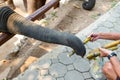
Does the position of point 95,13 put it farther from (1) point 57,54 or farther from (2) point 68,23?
(1) point 57,54

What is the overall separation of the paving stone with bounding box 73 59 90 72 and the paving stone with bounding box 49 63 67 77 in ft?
0.59

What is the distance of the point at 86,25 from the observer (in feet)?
15.9

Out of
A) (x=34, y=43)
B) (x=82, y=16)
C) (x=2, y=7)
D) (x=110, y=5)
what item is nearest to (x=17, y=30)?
(x=2, y=7)

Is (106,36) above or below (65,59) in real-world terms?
above

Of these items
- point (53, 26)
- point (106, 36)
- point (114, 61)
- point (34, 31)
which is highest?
point (34, 31)

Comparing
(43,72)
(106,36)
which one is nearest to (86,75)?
(43,72)

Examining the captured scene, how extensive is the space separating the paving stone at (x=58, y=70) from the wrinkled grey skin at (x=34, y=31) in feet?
4.15

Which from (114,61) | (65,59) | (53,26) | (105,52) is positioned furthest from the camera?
(53,26)

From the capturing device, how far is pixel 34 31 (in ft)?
7.54

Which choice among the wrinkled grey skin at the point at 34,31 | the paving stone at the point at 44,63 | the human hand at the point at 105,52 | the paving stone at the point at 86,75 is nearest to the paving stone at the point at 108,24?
the paving stone at the point at 86,75

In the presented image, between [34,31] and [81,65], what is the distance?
64.4 inches

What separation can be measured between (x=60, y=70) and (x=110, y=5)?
8.16 ft

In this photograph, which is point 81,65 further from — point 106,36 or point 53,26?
point 53,26

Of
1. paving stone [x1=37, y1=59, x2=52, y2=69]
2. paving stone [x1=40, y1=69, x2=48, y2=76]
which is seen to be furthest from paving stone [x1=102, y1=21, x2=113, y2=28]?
paving stone [x1=40, y1=69, x2=48, y2=76]
